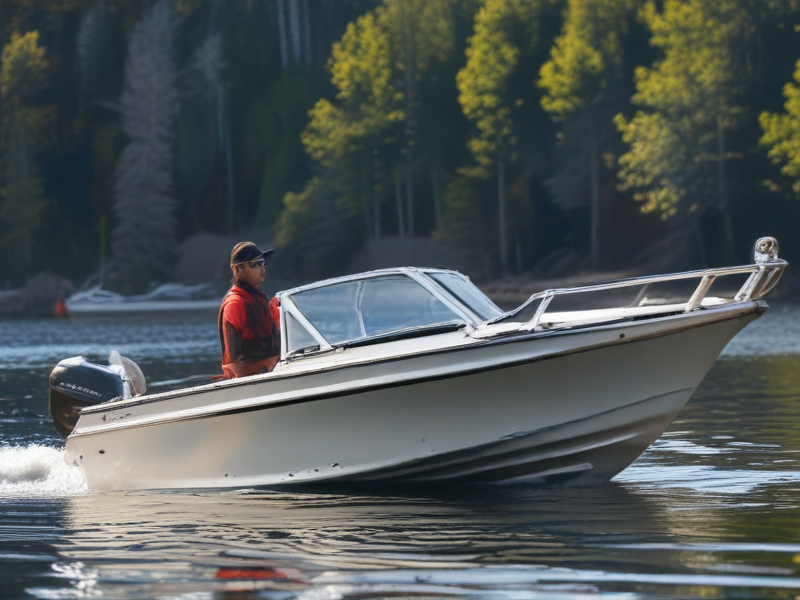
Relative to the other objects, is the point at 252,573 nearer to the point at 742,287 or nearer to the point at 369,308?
the point at 369,308

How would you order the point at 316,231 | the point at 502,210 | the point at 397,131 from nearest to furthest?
the point at 502,210
the point at 316,231
the point at 397,131

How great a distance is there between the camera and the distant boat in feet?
164

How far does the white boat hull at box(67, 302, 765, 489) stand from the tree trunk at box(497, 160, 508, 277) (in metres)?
43.7

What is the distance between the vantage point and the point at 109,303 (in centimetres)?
5247

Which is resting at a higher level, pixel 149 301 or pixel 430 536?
pixel 430 536

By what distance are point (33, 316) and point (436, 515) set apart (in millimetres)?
41554

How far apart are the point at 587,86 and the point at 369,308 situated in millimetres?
45210

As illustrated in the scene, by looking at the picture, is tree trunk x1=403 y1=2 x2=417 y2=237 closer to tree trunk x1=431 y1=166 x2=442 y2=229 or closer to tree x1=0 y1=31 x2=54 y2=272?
tree trunk x1=431 y1=166 x2=442 y2=229

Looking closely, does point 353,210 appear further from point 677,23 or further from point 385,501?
point 385,501

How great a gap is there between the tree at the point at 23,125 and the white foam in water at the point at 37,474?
2039 inches

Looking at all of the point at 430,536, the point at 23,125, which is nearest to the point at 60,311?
the point at 23,125

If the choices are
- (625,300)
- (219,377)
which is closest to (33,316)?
(625,300)

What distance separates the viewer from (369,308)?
834 cm

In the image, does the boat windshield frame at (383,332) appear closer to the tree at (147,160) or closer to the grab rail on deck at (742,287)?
the grab rail on deck at (742,287)
